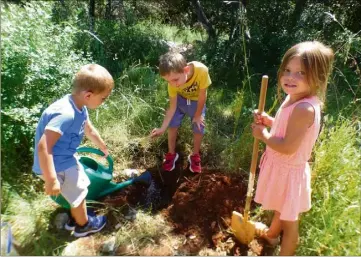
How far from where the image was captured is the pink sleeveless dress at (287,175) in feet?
6.23

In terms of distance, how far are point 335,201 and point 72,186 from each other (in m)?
1.72

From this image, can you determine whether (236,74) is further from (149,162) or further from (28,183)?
(28,183)

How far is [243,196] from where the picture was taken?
107 inches

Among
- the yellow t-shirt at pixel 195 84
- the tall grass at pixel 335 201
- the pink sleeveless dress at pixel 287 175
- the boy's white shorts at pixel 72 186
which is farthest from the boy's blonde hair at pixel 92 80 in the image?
the tall grass at pixel 335 201

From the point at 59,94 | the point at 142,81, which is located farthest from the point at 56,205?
the point at 142,81

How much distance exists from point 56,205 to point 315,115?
6.18ft

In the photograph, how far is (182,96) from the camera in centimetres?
296

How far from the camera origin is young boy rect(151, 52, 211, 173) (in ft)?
8.30

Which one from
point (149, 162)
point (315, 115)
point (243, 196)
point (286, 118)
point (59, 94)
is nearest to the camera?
point (315, 115)

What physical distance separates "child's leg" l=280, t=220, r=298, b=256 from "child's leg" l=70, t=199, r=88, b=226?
1.31 meters

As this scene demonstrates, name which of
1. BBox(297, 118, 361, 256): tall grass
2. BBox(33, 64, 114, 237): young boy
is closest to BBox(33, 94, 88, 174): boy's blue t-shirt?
BBox(33, 64, 114, 237): young boy

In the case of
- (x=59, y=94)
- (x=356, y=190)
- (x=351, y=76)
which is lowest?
(x=356, y=190)

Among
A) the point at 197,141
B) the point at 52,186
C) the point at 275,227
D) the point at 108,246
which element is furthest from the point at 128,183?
the point at 275,227

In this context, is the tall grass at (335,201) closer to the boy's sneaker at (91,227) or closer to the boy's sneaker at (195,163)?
the boy's sneaker at (195,163)
